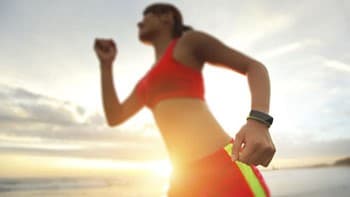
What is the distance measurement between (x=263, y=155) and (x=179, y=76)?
0.82m

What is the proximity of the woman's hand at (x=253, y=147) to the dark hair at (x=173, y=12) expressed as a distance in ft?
3.93

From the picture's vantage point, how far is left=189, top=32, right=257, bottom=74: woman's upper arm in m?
1.75

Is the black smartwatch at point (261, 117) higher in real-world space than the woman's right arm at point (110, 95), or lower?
lower

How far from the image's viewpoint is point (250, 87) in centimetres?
158

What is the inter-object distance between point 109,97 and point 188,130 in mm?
730

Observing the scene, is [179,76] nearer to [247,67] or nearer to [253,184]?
[247,67]

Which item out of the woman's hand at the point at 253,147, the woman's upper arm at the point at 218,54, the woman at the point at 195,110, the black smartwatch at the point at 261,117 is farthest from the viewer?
the woman's upper arm at the point at 218,54

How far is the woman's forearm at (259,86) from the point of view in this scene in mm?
1471

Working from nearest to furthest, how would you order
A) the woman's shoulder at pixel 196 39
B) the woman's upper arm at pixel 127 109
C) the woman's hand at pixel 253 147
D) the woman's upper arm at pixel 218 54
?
the woman's hand at pixel 253 147
the woman's upper arm at pixel 218 54
the woman's shoulder at pixel 196 39
the woman's upper arm at pixel 127 109

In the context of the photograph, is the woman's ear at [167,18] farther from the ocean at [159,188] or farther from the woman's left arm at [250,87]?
the ocean at [159,188]

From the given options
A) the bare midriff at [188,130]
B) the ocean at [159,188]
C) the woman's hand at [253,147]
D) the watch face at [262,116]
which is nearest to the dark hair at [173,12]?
the bare midriff at [188,130]

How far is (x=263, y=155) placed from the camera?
1.19 m

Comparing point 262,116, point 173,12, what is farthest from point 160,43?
point 262,116

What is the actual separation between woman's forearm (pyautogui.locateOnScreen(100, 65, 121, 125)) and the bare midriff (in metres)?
0.47
